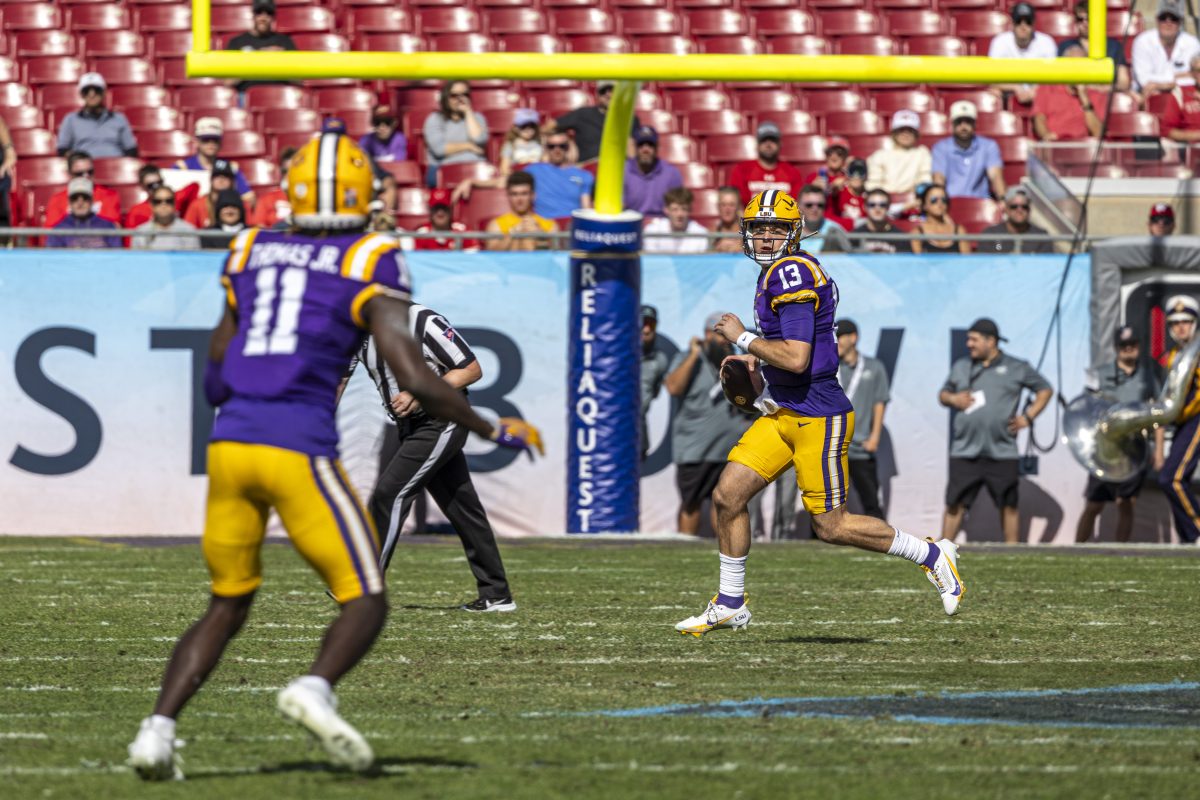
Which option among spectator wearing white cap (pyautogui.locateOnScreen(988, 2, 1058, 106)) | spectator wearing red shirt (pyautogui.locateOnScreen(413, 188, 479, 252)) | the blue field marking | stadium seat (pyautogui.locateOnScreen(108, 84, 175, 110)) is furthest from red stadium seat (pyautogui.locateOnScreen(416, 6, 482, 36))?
the blue field marking

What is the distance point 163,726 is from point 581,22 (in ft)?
47.5

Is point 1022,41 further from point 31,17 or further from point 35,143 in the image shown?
point 31,17

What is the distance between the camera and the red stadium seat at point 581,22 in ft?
62.3

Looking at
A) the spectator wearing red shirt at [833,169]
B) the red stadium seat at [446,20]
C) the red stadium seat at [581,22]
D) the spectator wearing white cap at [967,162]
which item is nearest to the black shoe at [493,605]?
the spectator wearing red shirt at [833,169]

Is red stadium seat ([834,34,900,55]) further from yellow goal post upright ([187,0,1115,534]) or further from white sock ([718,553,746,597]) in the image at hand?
white sock ([718,553,746,597])

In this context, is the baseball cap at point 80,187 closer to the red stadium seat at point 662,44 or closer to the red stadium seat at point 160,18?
the red stadium seat at point 160,18

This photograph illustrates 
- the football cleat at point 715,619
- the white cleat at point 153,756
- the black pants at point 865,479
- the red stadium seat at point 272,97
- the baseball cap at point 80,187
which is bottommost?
the black pants at point 865,479

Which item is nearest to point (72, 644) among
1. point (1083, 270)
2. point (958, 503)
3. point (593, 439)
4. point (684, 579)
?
point (684, 579)

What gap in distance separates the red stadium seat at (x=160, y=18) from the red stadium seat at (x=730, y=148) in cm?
496

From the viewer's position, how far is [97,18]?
1891cm

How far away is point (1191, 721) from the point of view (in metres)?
6.48

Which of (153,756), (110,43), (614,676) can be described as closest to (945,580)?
(614,676)

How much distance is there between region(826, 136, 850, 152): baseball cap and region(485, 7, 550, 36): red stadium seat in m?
2.92

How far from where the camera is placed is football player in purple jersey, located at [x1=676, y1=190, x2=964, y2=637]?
28.0 feet
